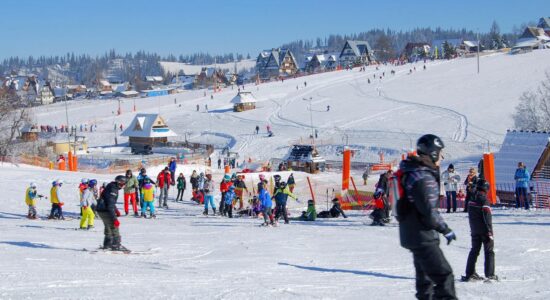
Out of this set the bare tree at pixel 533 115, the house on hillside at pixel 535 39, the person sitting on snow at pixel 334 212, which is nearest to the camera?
the person sitting on snow at pixel 334 212

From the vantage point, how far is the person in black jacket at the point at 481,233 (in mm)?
7754

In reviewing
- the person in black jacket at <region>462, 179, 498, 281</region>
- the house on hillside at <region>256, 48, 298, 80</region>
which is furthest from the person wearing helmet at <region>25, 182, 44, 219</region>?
the house on hillside at <region>256, 48, 298, 80</region>

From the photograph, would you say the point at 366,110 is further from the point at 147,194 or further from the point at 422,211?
the point at 422,211

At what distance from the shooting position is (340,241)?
11.9 metres

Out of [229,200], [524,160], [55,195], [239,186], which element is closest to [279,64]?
[524,160]

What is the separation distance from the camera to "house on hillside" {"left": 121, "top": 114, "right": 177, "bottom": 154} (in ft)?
183

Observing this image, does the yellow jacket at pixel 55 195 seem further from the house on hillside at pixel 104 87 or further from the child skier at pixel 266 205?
the house on hillside at pixel 104 87

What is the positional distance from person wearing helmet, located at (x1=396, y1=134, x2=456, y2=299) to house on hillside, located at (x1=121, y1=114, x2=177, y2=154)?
51223mm

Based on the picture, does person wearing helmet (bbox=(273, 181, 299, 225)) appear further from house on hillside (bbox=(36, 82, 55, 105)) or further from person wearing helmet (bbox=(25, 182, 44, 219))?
house on hillside (bbox=(36, 82, 55, 105))

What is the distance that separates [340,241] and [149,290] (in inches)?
213

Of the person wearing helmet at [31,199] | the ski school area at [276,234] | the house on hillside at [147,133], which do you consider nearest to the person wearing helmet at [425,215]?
the ski school area at [276,234]

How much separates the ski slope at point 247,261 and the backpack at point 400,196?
2248mm

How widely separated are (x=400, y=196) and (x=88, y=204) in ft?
32.9

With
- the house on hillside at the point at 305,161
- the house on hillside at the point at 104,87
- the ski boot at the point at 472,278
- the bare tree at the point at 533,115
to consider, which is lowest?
the ski boot at the point at 472,278
